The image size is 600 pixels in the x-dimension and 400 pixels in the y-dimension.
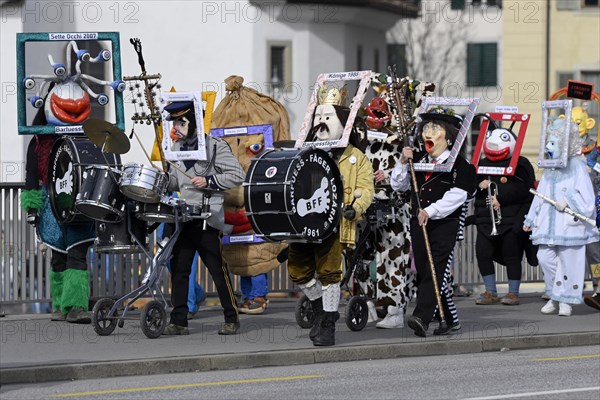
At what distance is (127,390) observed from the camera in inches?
471

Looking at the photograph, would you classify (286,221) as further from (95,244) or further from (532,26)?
(532,26)

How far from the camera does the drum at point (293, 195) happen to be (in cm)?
1382

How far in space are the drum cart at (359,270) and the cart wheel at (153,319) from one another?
1526mm

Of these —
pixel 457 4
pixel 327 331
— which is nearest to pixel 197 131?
pixel 327 331

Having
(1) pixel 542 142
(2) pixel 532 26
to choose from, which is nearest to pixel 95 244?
(1) pixel 542 142

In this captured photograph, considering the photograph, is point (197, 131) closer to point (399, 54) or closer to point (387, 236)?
point (387, 236)

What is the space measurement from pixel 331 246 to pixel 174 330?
72.0 inches

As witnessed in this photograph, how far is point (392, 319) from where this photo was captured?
16.1 metres

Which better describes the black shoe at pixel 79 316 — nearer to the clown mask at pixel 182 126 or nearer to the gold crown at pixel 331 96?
the clown mask at pixel 182 126

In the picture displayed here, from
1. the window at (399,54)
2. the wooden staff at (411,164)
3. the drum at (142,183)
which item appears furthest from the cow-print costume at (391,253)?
the window at (399,54)

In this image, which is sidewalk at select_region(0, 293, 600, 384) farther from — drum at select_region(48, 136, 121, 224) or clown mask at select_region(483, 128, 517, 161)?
clown mask at select_region(483, 128, 517, 161)

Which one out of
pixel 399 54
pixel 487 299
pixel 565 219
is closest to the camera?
pixel 565 219

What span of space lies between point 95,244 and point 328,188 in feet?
8.03

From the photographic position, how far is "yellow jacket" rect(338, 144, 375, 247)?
14359 millimetres
